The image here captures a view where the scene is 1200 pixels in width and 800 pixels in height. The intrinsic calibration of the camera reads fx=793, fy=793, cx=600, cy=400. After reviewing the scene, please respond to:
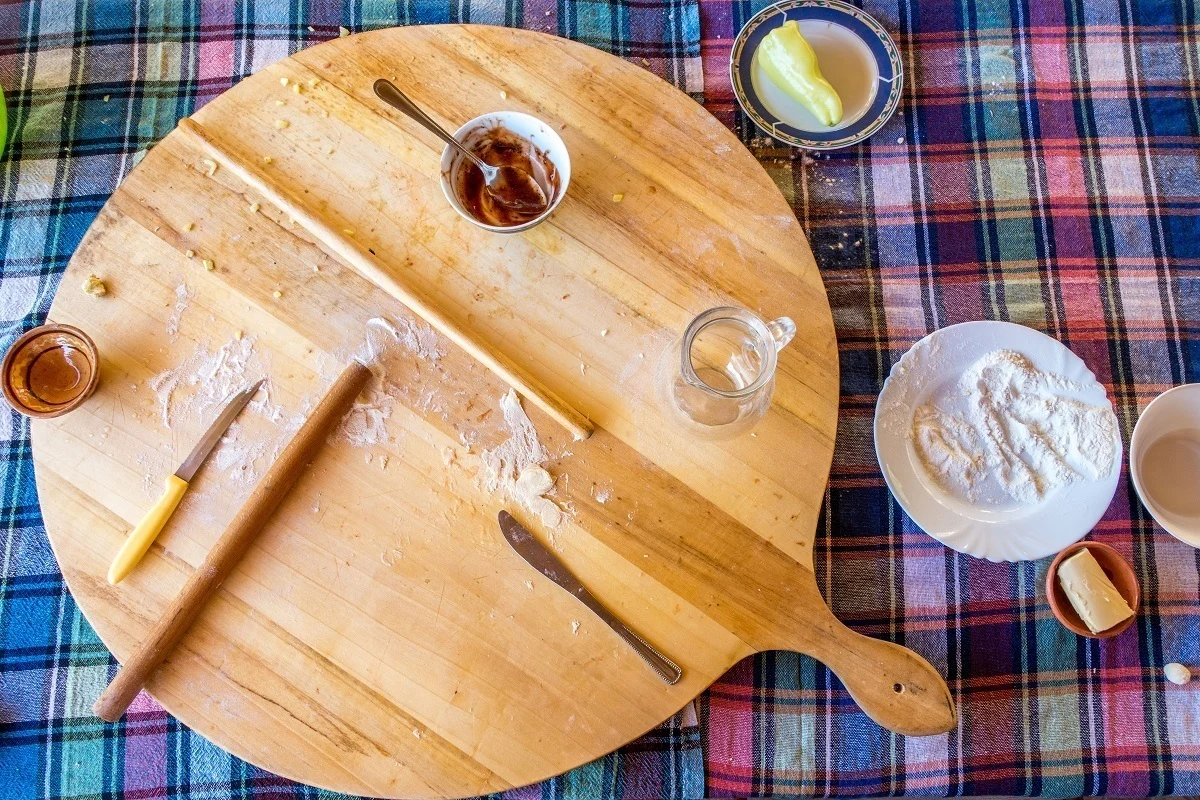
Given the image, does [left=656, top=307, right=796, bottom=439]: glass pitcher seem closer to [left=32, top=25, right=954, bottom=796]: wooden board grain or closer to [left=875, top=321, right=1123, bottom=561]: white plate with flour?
[left=32, top=25, right=954, bottom=796]: wooden board grain

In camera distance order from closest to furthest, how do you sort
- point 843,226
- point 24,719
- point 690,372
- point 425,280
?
point 690,372 < point 425,280 < point 24,719 < point 843,226

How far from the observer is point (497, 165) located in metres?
1.22

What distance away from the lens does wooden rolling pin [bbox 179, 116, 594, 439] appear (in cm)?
114

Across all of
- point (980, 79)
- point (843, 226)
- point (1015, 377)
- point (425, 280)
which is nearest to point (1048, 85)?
point (980, 79)

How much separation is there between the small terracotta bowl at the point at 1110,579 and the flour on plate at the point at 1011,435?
0.16m

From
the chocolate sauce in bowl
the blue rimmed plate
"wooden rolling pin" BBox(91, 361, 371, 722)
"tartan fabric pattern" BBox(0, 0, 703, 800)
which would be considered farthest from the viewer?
the blue rimmed plate

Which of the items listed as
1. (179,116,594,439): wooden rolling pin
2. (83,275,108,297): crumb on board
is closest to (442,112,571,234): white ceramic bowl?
(179,116,594,439): wooden rolling pin

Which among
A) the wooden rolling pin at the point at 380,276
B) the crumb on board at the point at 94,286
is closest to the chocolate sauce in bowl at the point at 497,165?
the wooden rolling pin at the point at 380,276

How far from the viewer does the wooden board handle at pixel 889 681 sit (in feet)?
3.58

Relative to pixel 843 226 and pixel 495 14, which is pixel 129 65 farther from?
pixel 843 226

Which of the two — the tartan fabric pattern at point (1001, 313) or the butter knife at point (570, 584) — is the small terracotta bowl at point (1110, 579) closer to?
the tartan fabric pattern at point (1001, 313)

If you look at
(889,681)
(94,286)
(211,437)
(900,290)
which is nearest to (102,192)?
(94,286)

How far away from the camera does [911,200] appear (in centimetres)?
144

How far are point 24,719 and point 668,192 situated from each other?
1.35 m
